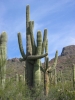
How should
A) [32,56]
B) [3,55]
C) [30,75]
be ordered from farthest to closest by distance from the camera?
[30,75] → [32,56] → [3,55]

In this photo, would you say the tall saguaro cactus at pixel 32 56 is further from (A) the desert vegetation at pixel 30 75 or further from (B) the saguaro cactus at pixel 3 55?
(B) the saguaro cactus at pixel 3 55

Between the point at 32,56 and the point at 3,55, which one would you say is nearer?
the point at 3,55

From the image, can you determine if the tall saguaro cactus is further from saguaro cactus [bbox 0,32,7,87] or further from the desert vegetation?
saguaro cactus [bbox 0,32,7,87]

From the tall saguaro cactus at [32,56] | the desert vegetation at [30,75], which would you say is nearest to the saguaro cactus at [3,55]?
the desert vegetation at [30,75]

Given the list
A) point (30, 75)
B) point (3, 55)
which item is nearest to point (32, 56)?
point (30, 75)

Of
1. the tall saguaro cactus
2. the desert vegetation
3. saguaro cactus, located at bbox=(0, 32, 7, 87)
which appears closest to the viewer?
saguaro cactus, located at bbox=(0, 32, 7, 87)

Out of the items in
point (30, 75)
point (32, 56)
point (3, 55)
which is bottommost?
point (30, 75)

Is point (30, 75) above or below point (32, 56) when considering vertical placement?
below

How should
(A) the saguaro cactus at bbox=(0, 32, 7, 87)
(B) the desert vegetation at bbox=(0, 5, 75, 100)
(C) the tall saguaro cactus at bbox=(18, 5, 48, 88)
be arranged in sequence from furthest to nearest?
1. (C) the tall saguaro cactus at bbox=(18, 5, 48, 88)
2. (B) the desert vegetation at bbox=(0, 5, 75, 100)
3. (A) the saguaro cactus at bbox=(0, 32, 7, 87)

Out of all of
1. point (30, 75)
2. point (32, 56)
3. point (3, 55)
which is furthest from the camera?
point (30, 75)

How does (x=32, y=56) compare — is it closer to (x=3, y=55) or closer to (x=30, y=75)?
(x=30, y=75)

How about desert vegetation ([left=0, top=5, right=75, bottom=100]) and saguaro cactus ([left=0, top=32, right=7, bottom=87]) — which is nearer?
saguaro cactus ([left=0, top=32, right=7, bottom=87])

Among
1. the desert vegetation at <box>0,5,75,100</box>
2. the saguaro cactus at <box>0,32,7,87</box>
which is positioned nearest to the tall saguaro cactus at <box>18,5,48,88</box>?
the desert vegetation at <box>0,5,75,100</box>

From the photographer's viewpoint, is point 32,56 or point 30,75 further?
point 30,75
